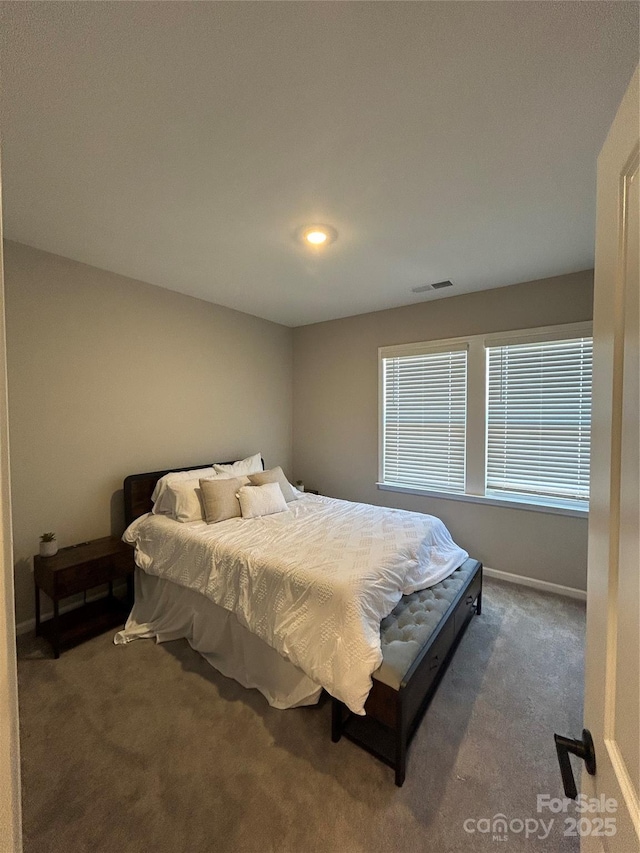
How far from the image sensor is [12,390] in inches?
88.1

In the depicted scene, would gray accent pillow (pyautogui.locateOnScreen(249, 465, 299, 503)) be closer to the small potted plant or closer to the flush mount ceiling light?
the small potted plant

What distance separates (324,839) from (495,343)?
3.34 m

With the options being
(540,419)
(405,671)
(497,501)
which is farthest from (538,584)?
(405,671)

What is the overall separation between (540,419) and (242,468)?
276 centimetres

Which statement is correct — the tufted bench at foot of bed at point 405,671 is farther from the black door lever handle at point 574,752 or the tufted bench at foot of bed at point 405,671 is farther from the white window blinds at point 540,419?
the white window blinds at point 540,419

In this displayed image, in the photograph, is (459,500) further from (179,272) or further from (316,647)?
(179,272)

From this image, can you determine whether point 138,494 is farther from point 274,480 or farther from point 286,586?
point 286,586

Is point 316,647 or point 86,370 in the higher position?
point 86,370

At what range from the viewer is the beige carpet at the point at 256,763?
4.10 ft

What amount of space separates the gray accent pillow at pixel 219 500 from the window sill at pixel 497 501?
5.64 feet

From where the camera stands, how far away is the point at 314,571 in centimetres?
179

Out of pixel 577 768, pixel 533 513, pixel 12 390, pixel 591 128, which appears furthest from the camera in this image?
pixel 533 513

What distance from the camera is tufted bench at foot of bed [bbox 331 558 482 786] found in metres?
1.42

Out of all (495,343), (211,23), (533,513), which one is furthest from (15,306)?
(533,513)
